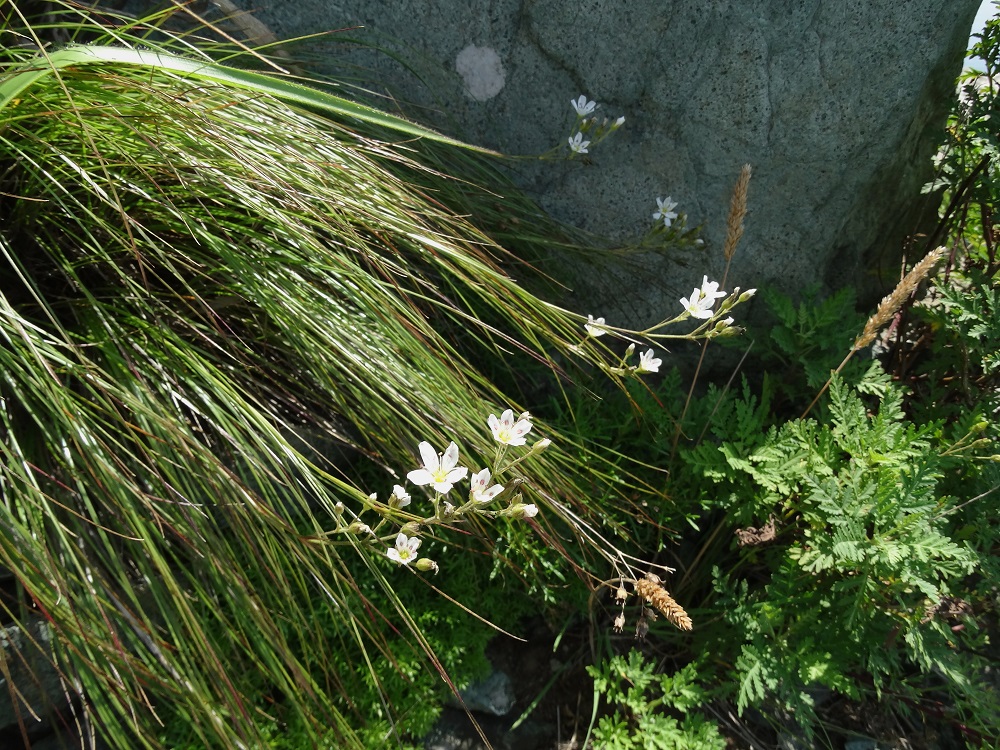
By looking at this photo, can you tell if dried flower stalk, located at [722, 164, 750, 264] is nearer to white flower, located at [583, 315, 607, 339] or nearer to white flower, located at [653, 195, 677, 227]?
white flower, located at [583, 315, 607, 339]

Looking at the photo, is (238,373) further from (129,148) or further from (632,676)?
(632,676)

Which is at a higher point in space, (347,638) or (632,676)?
(632,676)

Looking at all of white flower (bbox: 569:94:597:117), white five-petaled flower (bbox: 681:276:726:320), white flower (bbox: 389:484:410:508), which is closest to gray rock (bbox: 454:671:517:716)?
white flower (bbox: 389:484:410:508)

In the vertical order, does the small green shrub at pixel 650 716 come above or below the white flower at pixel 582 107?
below

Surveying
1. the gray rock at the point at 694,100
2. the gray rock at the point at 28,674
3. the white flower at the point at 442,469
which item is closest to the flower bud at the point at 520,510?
the white flower at the point at 442,469

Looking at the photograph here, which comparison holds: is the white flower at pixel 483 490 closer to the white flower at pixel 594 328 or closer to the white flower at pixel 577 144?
the white flower at pixel 594 328

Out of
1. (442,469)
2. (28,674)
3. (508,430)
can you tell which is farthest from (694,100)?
(28,674)

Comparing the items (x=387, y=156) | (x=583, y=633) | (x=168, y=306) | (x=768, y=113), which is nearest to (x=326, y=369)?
A: (x=168, y=306)
